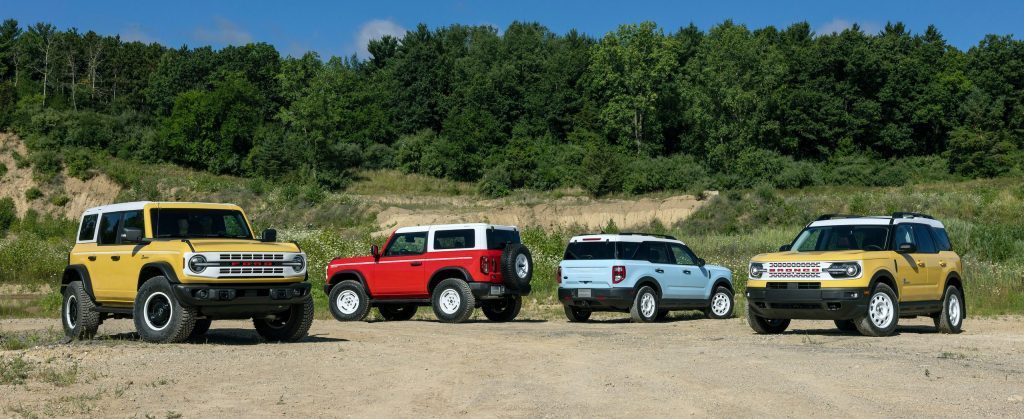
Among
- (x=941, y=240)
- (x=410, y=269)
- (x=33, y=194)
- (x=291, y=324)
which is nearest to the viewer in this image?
(x=291, y=324)

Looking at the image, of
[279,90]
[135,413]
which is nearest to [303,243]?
[135,413]

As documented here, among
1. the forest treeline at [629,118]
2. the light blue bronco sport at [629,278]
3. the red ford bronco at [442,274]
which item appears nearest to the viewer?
the red ford bronco at [442,274]

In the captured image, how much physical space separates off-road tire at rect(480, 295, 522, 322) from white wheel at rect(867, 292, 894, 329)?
26.4ft

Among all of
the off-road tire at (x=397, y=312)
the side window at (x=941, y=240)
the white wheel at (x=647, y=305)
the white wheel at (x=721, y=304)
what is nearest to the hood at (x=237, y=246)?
the off-road tire at (x=397, y=312)

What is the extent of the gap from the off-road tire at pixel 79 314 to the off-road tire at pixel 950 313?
1470cm

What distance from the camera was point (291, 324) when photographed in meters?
17.3

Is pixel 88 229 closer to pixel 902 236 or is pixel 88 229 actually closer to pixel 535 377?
pixel 535 377

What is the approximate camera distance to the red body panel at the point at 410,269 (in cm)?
2248

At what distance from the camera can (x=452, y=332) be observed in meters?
19.5

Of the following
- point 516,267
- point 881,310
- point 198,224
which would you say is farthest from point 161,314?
point 881,310

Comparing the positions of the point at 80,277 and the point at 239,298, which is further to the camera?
the point at 80,277

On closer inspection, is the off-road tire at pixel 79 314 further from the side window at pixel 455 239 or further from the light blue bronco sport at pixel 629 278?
the light blue bronco sport at pixel 629 278

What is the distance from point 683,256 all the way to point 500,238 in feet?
14.8

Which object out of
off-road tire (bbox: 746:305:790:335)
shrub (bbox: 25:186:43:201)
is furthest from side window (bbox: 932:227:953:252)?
shrub (bbox: 25:186:43:201)
